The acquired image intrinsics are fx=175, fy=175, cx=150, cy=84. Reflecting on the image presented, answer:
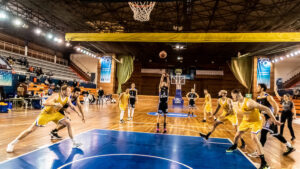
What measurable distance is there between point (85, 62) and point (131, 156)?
2638 centimetres

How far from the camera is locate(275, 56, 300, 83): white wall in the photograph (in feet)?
69.6

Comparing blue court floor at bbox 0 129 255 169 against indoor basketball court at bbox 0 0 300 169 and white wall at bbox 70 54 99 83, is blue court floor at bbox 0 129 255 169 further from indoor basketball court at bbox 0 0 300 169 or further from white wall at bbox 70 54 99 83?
white wall at bbox 70 54 99 83

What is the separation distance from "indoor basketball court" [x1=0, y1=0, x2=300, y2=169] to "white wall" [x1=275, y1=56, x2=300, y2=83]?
123 millimetres

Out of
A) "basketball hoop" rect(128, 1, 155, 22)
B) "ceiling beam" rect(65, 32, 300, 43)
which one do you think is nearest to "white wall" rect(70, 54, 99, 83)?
"ceiling beam" rect(65, 32, 300, 43)

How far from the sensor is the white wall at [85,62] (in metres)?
27.0

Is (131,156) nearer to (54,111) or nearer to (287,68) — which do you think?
(54,111)

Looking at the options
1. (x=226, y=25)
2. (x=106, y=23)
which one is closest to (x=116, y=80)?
(x=106, y=23)

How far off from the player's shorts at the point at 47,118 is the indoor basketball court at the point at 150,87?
22mm

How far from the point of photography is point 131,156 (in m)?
3.45

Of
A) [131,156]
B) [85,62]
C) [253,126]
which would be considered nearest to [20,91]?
[131,156]

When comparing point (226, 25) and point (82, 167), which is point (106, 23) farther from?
point (82, 167)

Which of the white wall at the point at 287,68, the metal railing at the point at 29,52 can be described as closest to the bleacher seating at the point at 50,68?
the metal railing at the point at 29,52

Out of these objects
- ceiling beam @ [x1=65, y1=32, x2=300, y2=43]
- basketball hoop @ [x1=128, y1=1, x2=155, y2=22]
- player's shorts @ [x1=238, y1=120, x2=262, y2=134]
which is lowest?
player's shorts @ [x1=238, y1=120, x2=262, y2=134]

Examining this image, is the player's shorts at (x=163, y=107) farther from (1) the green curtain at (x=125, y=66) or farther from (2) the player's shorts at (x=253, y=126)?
(1) the green curtain at (x=125, y=66)
